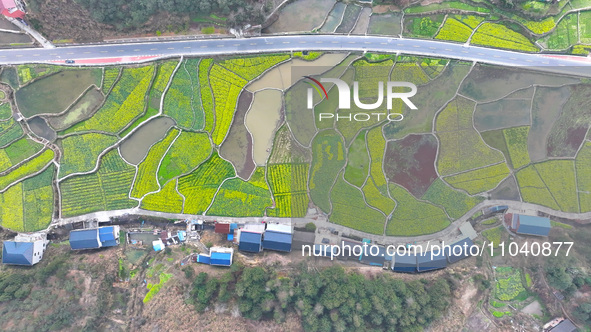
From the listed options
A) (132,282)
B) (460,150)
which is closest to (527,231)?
(460,150)

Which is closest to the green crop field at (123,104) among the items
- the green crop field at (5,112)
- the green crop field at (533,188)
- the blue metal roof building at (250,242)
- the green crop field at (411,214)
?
the green crop field at (5,112)

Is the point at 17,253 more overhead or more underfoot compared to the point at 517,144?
more underfoot

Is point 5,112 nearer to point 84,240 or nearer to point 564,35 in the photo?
point 84,240

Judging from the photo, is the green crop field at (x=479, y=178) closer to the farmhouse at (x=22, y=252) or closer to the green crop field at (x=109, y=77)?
the green crop field at (x=109, y=77)

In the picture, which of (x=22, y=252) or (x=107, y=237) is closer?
(x=22, y=252)

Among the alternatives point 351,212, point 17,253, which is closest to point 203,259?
point 351,212

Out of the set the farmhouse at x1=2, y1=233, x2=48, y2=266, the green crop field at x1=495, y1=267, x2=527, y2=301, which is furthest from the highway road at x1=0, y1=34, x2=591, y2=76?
the green crop field at x1=495, y1=267, x2=527, y2=301

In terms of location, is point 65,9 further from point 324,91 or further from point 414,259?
point 414,259
